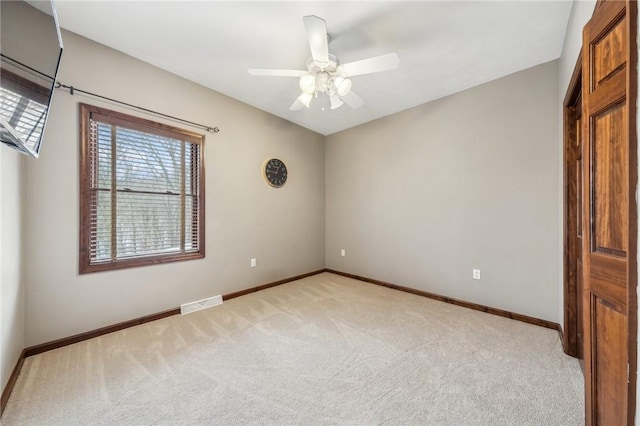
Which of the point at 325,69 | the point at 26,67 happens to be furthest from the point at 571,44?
the point at 26,67

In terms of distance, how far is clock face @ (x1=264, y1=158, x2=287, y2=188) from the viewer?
3.76 meters

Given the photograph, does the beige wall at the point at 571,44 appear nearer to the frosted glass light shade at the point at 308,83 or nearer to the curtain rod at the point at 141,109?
the frosted glass light shade at the point at 308,83

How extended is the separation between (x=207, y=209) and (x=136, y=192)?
2.42ft

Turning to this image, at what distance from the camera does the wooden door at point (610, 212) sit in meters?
0.86

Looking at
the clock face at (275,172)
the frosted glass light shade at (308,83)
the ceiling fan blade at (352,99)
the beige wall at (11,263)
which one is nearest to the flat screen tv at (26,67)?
the beige wall at (11,263)

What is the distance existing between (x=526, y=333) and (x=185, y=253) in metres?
3.61

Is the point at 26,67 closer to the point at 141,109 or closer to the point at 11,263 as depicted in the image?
the point at 11,263

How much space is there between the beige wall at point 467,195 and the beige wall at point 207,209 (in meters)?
0.92

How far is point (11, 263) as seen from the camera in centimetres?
169

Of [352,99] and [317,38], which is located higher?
[317,38]

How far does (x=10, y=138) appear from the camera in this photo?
1098 mm

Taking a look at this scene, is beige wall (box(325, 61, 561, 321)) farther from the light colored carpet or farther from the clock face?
the clock face

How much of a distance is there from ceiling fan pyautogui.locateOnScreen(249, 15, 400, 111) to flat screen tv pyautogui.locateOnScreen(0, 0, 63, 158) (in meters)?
1.21

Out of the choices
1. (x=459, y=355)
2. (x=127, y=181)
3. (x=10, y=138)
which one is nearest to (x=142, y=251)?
(x=127, y=181)
